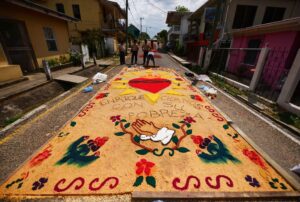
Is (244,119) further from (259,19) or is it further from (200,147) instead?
(259,19)

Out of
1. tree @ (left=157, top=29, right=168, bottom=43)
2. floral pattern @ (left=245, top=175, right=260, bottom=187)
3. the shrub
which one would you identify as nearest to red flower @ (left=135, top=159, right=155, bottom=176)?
floral pattern @ (left=245, top=175, right=260, bottom=187)

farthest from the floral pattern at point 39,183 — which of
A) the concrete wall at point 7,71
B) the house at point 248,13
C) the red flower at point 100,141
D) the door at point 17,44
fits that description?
the house at point 248,13

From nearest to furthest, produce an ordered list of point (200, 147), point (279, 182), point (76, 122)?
point (279, 182) < point (200, 147) < point (76, 122)

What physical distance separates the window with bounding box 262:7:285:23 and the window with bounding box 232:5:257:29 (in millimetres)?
1199

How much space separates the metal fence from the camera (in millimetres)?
8477

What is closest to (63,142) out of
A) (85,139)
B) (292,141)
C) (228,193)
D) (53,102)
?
(85,139)

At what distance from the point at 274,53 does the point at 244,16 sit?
7224 millimetres

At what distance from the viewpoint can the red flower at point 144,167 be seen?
2.24m

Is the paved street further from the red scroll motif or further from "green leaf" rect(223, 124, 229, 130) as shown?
the red scroll motif

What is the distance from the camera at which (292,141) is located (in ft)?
10.5

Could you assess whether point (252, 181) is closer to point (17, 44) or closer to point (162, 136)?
point (162, 136)

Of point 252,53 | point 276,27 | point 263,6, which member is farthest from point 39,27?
point 263,6

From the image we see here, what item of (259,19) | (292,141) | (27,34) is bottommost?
(292,141)

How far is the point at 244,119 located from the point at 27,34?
10841mm
